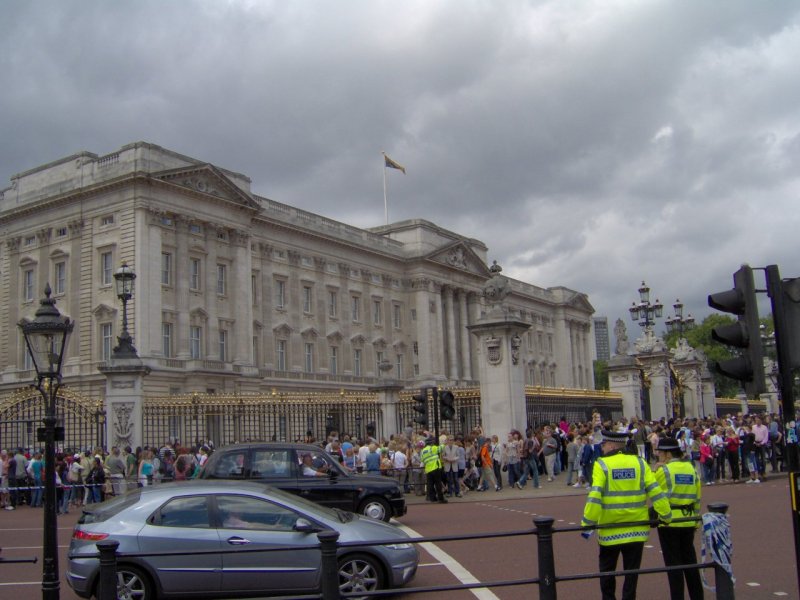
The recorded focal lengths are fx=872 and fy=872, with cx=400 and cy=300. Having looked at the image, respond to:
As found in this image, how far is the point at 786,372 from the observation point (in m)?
6.38

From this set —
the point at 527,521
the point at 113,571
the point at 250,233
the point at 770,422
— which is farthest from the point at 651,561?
the point at 250,233

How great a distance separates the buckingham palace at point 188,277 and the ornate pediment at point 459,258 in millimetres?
7042

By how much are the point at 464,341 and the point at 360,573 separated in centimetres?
7108

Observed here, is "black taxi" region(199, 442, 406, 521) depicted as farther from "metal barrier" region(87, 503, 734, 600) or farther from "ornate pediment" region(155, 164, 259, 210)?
"ornate pediment" region(155, 164, 259, 210)

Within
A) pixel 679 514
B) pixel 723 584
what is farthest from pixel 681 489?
pixel 723 584

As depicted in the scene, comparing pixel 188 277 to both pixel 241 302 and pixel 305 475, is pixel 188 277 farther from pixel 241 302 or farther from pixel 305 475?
pixel 305 475

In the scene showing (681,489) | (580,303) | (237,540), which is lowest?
(237,540)

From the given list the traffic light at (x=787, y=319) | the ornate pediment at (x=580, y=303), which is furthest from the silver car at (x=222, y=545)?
the ornate pediment at (x=580, y=303)

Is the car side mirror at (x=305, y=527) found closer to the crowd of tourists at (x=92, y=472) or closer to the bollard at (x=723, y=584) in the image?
the bollard at (x=723, y=584)

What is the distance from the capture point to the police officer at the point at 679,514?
7.95 m

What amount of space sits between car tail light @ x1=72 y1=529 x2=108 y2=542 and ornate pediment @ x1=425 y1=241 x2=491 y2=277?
66057mm

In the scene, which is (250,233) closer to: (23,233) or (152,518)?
(23,233)

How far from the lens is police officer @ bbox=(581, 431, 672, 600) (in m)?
7.68

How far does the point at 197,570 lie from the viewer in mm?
9141
